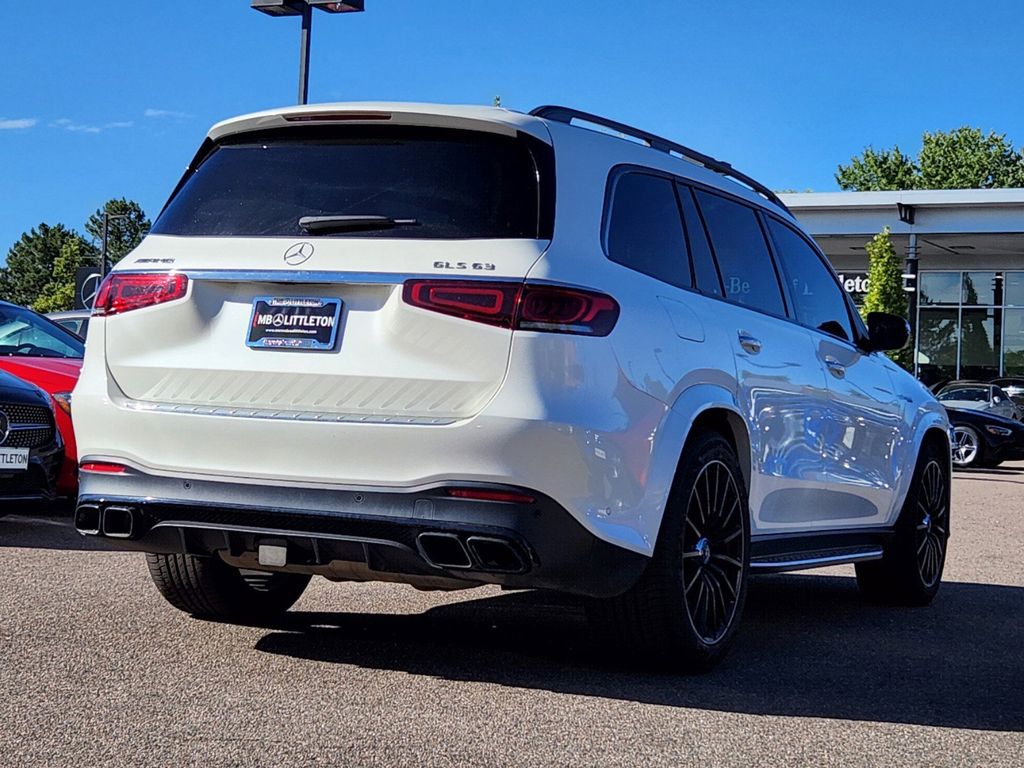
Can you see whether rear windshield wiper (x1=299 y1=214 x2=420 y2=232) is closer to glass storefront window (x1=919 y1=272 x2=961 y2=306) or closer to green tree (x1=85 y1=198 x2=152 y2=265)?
glass storefront window (x1=919 y1=272 x2=961 y2=306)

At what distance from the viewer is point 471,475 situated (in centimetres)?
454

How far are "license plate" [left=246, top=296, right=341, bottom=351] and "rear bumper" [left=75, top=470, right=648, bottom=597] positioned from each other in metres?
0.46

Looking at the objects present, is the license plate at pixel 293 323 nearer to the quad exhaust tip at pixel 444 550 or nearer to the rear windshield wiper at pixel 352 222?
the rear windshield wiper at pixel 352 222

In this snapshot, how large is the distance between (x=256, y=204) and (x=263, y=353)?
612 mm

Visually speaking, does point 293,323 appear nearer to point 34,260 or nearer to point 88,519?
point 88,519

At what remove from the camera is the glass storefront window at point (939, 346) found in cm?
4475

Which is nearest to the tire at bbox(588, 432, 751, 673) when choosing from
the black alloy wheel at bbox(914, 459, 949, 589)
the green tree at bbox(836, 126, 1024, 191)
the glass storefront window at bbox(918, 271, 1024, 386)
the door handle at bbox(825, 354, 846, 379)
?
the door handle at bbox(825, 354, 846, 379)

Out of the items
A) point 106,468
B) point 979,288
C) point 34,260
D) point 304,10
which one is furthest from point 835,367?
point 34,260

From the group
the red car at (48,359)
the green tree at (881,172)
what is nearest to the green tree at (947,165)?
the green tree at (881,172)

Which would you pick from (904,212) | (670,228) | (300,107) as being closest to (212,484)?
(300,107)

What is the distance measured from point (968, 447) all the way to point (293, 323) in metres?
19.8

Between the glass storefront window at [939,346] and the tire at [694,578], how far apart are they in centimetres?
4060

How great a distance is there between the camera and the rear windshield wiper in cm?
486

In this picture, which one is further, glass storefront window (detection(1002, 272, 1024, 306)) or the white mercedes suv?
glass storefront window (detection(1002, 272, 1024, 306))
